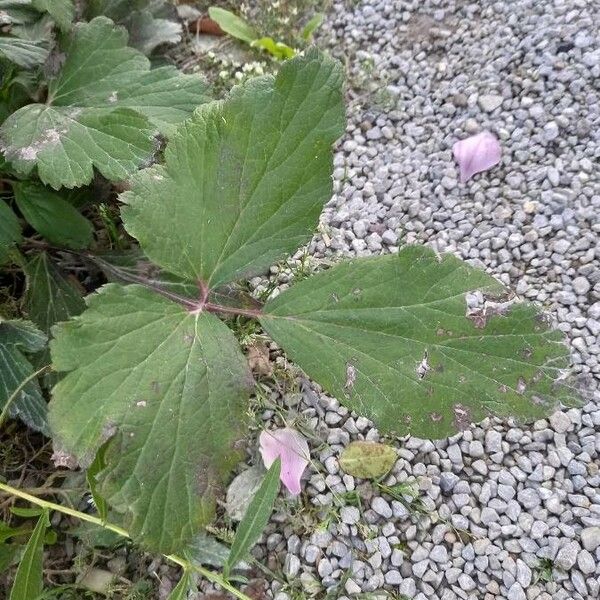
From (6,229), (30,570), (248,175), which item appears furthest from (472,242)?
(30,570)

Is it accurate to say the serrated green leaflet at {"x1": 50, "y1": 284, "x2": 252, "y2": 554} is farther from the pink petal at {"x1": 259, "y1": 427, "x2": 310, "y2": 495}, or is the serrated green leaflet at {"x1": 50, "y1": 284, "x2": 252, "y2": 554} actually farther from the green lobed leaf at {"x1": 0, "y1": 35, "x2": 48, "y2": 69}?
the green lobed leaf at {"x1": 0, "y1": 35, "x2": 48, "y2": 69}

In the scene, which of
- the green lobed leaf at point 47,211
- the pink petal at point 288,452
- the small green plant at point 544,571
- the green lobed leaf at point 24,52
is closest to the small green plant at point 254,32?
the green lobed leaf at point 24,52

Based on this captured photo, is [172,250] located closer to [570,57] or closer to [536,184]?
[536,184]

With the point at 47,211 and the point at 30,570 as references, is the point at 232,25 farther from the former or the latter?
the point at 30,570

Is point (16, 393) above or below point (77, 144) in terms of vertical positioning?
below

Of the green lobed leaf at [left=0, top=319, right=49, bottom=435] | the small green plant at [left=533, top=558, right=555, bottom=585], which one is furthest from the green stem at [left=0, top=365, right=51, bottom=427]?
the small green plant at [left=533, top=558, right=555, bottom=585]

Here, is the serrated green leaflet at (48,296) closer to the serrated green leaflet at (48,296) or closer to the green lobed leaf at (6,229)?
the serrated green leaflet at (48,296)

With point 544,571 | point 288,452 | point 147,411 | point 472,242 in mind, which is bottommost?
point 544,571

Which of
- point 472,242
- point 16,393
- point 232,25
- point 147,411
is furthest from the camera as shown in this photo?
point 232,25
